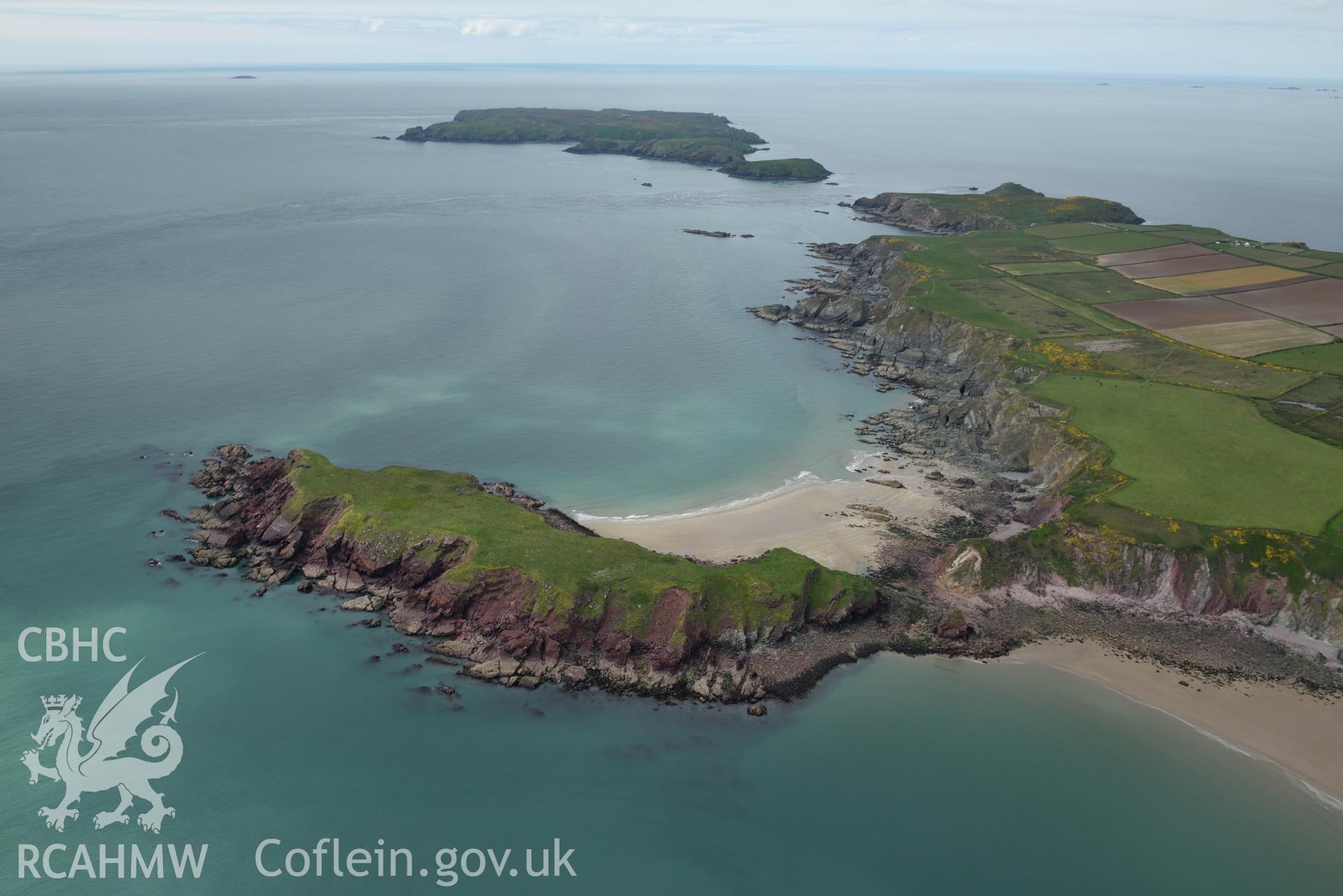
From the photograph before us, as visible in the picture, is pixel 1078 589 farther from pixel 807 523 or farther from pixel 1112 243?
pixel 1112 243

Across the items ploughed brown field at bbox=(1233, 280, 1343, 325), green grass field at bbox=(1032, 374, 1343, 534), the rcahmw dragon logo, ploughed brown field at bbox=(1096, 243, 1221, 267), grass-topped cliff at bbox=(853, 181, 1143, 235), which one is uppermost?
grass-topped cliff at bbox=(853, 181, 1143, 235)

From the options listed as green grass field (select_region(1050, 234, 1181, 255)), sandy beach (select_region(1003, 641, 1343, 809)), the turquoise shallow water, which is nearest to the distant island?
sandy beach (select_region(1003, 641, 1343, 809))

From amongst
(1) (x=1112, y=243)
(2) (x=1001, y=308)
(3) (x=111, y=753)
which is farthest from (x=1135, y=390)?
(3) (x=111, y=753)

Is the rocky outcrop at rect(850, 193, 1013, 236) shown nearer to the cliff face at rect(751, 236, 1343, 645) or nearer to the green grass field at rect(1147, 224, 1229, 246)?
the green grass field at rect(1147, 224, 1229, 246)

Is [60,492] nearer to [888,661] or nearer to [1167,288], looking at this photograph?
[888,661]

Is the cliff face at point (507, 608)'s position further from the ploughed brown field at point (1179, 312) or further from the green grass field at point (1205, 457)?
the ploughed brown field at point (1179, 312)

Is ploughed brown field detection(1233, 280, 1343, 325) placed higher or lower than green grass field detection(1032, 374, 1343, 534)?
higher

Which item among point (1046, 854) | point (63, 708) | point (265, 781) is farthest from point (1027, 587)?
point (63, 708)
